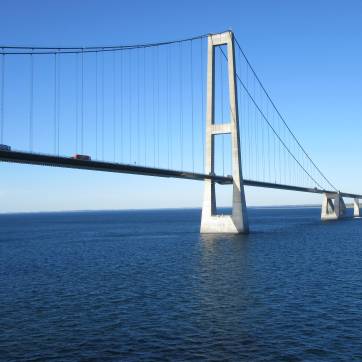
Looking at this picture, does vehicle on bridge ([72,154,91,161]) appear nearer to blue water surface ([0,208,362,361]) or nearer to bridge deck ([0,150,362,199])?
bridge deck ([0,150,362,199])

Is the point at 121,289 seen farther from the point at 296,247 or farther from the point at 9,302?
the point at 296,247

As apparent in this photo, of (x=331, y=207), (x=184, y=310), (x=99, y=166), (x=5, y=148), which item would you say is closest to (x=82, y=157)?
(x=99, y=166)

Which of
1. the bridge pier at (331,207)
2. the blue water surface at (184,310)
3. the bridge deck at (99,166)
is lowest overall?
the blue water surface at (184,310)

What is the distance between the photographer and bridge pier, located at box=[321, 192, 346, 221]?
143625 mm

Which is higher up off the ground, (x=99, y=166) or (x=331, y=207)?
(x=99, y=166)

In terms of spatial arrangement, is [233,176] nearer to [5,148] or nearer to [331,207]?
[5,148]

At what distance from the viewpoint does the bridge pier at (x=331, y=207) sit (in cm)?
14362

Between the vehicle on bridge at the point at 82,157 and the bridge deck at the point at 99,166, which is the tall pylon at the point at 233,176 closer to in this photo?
the bridge deck at the point at 99,166

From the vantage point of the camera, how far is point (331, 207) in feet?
491

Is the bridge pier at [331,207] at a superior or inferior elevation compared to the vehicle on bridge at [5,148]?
inferior

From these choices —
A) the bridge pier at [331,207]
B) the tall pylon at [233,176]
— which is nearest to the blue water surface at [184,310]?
the tall pylon at [233,176]

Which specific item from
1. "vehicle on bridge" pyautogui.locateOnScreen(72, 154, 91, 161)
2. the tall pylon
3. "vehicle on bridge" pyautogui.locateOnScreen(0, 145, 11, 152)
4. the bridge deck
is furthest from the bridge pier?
"vehicle on bridge" pyautogui.locateOnScreen(0, 145, 11, 152)

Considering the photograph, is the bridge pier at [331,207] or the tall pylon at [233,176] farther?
the bridge pier at [331,207]

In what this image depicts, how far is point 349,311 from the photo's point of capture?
76.5 feet
